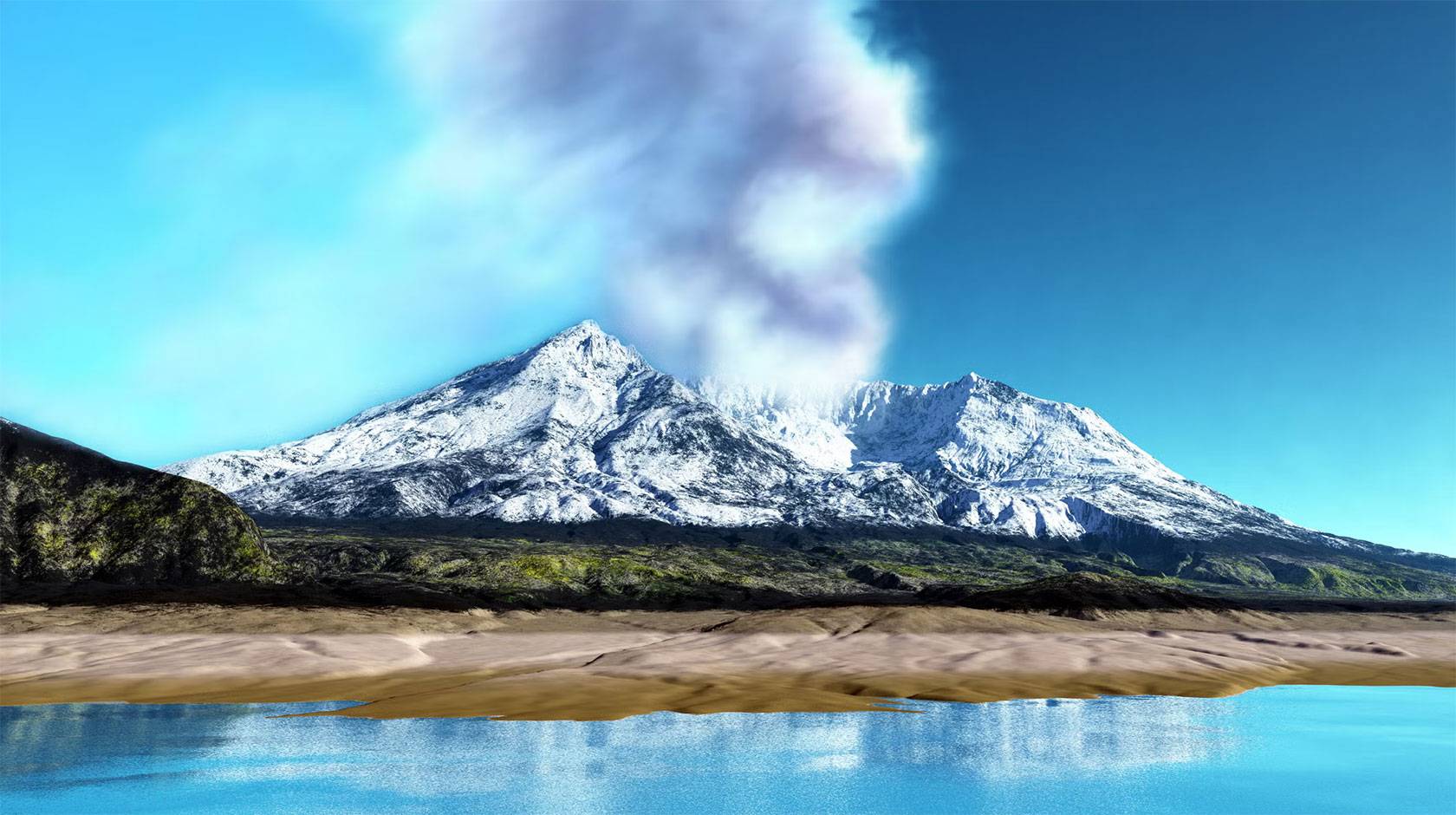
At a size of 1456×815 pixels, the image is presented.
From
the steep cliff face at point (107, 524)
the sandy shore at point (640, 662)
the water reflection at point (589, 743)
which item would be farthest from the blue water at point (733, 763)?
the steep cliff face at point (107, 524)

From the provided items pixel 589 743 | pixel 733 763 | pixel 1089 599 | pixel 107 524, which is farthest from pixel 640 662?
pixel 107 524

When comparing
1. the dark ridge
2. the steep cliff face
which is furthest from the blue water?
the steep cliff face

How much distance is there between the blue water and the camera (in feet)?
90.0

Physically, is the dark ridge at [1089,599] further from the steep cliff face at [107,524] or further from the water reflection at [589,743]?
the steep cliff face at [107,524]

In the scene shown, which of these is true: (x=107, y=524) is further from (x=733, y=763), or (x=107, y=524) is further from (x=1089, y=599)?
(x=1089, y=599)

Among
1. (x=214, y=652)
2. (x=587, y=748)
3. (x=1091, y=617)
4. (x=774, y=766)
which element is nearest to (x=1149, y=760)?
(x=774, y=766)

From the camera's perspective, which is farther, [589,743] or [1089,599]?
[1089,599]

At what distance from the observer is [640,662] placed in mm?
72625

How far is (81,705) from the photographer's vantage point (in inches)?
2025

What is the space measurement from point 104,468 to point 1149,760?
192360 millimetres

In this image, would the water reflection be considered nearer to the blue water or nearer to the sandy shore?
the blue water

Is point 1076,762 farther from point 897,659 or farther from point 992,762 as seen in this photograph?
point 897,659

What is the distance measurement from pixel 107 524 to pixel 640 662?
138353 mm

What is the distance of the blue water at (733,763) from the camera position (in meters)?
27.4
